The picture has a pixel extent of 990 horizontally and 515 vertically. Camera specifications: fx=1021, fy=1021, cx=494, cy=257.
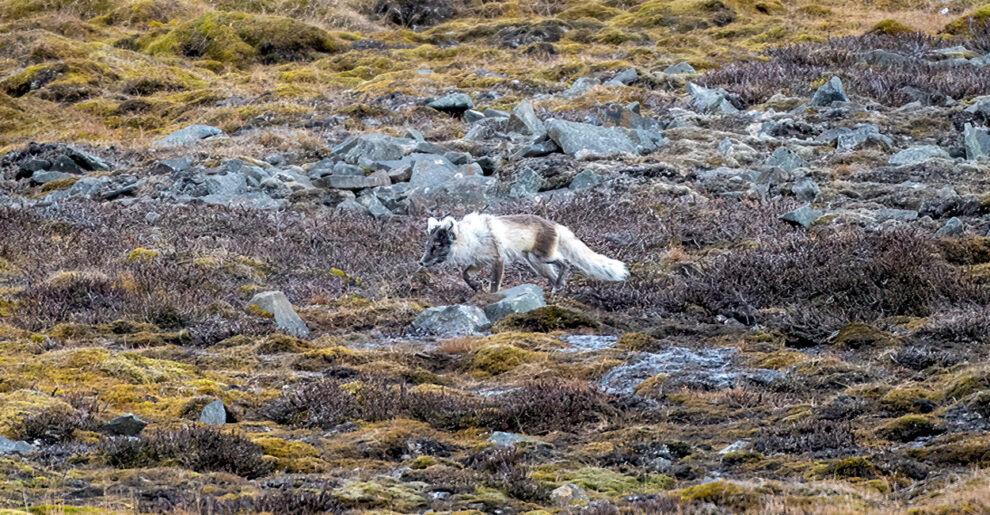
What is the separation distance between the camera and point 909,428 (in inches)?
212

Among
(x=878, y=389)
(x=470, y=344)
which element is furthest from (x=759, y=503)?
(x=470, y=344)

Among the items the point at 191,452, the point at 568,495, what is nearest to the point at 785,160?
the point at 568,495

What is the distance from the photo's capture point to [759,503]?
13.5 feet

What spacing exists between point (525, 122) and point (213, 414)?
14.9 metres

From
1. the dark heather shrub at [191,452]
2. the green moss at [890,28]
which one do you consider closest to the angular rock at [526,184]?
the dark heather shrub at [191,452]

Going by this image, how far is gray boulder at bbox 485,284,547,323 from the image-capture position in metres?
10.1

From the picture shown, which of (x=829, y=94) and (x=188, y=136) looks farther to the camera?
(x=188, y=136)

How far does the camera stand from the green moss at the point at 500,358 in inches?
316

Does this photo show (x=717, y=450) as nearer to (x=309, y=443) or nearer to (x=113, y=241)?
(x=309, y=443)

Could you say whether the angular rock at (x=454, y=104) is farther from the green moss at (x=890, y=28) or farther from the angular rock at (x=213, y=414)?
the angular rock at (x=213, y=414)

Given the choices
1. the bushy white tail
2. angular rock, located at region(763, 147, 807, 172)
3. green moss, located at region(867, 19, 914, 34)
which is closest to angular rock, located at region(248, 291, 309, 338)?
the bushy white tail

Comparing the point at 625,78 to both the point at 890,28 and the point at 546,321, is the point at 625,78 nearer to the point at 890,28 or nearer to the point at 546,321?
the point at 890,28

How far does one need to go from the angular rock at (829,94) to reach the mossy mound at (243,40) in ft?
62.7

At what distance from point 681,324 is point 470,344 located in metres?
2.00
